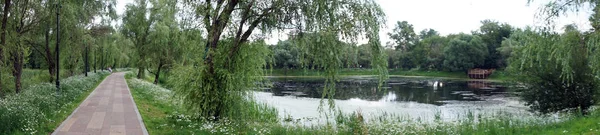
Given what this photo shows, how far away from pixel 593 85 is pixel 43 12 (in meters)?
19.2

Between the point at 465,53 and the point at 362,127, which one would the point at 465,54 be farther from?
the point at 362,127

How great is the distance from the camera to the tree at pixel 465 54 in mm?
58562

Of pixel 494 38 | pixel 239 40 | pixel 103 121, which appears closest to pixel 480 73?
pixel 494 38

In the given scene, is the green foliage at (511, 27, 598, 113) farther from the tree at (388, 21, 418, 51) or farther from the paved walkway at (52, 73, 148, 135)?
Result: the tree at (388, 21, 418, 51)

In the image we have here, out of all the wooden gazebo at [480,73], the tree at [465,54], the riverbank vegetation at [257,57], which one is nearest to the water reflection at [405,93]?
the riverbank vegetation at [257,57]

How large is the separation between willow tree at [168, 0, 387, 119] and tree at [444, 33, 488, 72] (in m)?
53.7

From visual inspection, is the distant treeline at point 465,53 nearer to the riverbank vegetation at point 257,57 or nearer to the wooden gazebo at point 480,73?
the wooden gazebo at point 480,73

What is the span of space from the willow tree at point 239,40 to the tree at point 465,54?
53.7m

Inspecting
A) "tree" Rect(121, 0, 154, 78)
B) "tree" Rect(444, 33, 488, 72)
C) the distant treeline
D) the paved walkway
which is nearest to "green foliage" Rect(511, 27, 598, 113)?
the paved walkway

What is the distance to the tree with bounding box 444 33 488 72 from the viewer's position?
Answer: 58562 mm

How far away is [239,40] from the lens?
Answer: 31.1ft

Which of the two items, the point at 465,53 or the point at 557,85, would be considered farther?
the point at 465,53

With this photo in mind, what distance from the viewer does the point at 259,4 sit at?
31.1 feet

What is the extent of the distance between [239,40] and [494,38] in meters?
59.6
